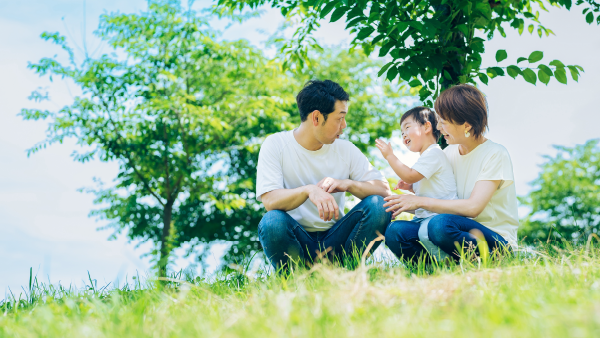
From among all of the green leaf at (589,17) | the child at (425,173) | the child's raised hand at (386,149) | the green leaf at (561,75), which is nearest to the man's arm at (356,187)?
Result: the child at (425,173)

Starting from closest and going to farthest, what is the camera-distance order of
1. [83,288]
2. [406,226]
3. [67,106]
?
[83,288], [406,226], [67,106]

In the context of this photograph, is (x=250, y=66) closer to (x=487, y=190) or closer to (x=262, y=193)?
(x=262, y=193)

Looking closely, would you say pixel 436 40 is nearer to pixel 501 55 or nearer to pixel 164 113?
pixel 501 55

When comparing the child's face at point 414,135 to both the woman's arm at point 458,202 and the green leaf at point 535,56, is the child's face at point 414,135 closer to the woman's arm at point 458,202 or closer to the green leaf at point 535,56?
the woman's arm at point 458,202

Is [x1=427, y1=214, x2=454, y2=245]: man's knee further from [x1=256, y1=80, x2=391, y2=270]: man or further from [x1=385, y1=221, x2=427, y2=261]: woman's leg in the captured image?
[x1=256, y1=80, x2=391, y2=270]: man

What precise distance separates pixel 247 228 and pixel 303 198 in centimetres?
931

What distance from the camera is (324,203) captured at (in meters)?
2.81

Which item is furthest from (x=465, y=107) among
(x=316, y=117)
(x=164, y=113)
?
(x=164, y=113)

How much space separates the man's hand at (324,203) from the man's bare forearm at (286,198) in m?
0.07

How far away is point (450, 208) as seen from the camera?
276cm

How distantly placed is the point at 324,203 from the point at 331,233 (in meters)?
0.47

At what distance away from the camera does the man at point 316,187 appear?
3.03m

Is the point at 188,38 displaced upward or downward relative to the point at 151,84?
upward

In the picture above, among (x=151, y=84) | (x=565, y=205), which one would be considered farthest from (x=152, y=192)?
(x=565, y=205)
